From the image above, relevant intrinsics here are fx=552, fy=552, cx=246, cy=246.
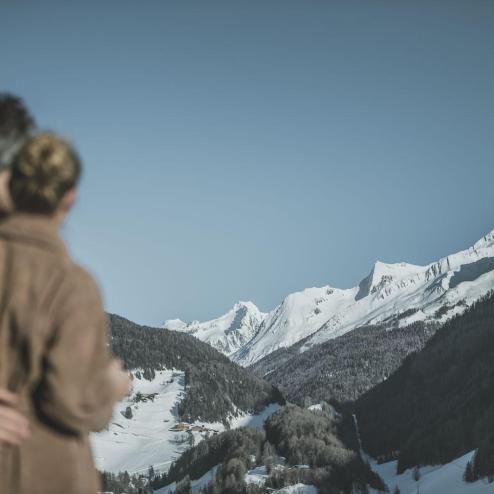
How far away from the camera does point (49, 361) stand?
10.5 feet

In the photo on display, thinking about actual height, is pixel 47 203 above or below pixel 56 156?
below

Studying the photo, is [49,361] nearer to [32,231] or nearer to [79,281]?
[79,281]

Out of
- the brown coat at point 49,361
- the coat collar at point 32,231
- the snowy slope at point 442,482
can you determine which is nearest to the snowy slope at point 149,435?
the snowy slope at point 442,482

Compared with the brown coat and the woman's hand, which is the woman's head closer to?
the brown coat

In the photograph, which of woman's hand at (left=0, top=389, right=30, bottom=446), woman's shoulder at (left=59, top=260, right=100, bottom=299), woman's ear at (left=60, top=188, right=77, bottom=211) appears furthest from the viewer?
woman's ear at (left=60, top=188, right=77, bottom=211)

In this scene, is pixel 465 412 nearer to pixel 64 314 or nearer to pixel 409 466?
pixel 409 466

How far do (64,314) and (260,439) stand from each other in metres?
158

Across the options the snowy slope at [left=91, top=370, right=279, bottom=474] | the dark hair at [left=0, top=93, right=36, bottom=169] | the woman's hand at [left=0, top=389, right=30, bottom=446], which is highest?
the dark hair at [left=0, top=93, right=36, bottom=169]

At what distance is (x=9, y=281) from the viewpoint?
3.33 m

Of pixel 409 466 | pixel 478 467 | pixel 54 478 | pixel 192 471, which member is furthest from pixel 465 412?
pixel 54 478

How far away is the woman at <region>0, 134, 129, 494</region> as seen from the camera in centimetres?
322

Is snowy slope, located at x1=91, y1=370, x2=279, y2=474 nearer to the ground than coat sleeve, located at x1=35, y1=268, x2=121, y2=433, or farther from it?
nearer to the ground

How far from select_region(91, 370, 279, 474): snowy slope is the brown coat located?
15312 centimetres

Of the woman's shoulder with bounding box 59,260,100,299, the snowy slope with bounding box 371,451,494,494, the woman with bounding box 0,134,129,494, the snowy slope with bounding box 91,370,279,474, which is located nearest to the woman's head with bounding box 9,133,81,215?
the woman with bounding box 0,134,129,494
